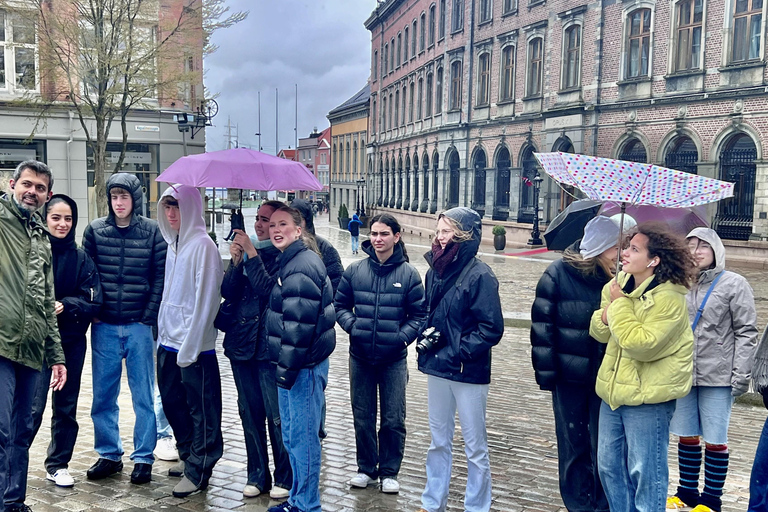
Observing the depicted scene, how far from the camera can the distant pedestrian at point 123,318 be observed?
5.16m

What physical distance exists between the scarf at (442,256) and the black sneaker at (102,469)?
2709 millimetres

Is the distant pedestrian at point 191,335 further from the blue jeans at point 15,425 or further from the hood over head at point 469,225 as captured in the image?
the hood over head at point 469,225

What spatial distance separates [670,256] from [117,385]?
12.5ft

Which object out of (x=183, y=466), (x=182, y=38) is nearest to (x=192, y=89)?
(x=182, y=38)

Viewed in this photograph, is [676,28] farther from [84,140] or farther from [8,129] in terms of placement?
[8,129]

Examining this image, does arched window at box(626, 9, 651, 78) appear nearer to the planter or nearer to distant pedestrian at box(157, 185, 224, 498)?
the planter

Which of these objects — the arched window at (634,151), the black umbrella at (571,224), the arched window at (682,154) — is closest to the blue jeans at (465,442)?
the black umbrella at (571,224)

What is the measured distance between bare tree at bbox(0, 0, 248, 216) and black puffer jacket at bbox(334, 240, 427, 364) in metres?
15.3

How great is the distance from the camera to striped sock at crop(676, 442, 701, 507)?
4801mm

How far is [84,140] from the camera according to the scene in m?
25.4

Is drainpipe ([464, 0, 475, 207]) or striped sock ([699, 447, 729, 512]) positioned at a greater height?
drainpipe ([464, 0, 475, 207])

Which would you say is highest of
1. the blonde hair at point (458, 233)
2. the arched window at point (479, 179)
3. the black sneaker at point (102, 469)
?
the arched window at point (479, 179)

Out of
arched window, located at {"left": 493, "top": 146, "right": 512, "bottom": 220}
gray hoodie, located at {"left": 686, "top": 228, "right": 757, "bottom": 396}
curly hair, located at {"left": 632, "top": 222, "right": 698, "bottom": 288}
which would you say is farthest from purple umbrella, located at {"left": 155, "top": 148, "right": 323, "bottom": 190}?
arched window, located at {"left": 493, "top": 146, "right": 512, "bottom": 220}

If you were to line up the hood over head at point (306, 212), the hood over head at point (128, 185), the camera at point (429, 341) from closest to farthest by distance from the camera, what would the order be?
the camera at point (429, 341), the hood over head at point (128, 185), the hood over head at point (306, 212)
